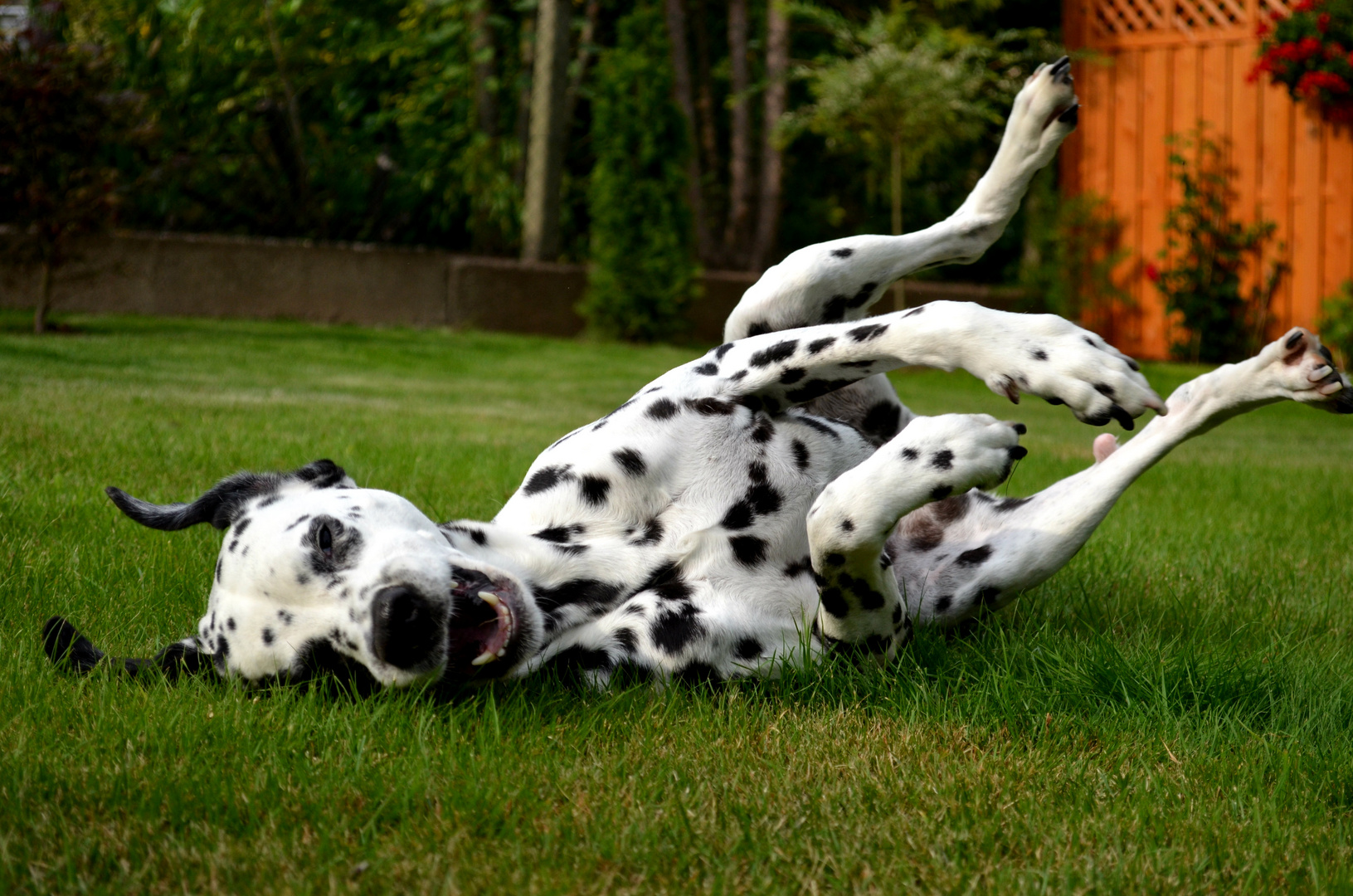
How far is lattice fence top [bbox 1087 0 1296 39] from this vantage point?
11617 mm

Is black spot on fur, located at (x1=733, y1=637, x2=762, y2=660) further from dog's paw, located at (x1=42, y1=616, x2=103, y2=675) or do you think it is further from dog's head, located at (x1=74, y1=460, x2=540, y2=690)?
dog's paw, located at (x1=42, y1=616, x2=103, y2=675)

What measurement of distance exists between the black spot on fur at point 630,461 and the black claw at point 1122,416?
96 cm

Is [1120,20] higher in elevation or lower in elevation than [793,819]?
higher

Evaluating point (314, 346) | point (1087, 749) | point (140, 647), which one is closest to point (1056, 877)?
point (1087, 749)

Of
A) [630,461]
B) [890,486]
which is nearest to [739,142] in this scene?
[630,461]

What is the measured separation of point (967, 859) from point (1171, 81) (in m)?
12.0

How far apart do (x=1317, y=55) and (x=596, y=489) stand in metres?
10.6

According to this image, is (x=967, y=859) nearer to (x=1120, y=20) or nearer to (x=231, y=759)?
(x=231, y=759)

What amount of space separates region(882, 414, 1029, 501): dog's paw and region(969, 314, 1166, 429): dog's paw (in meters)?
0.11

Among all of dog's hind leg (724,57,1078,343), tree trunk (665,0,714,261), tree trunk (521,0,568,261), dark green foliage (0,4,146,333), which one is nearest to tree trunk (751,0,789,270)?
tree trunk (665,0,714,261)

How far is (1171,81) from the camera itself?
12.1 metres

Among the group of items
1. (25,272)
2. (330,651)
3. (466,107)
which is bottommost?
(330,651)

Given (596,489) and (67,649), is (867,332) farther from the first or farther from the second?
(67,649)

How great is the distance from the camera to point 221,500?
8.35 ft
